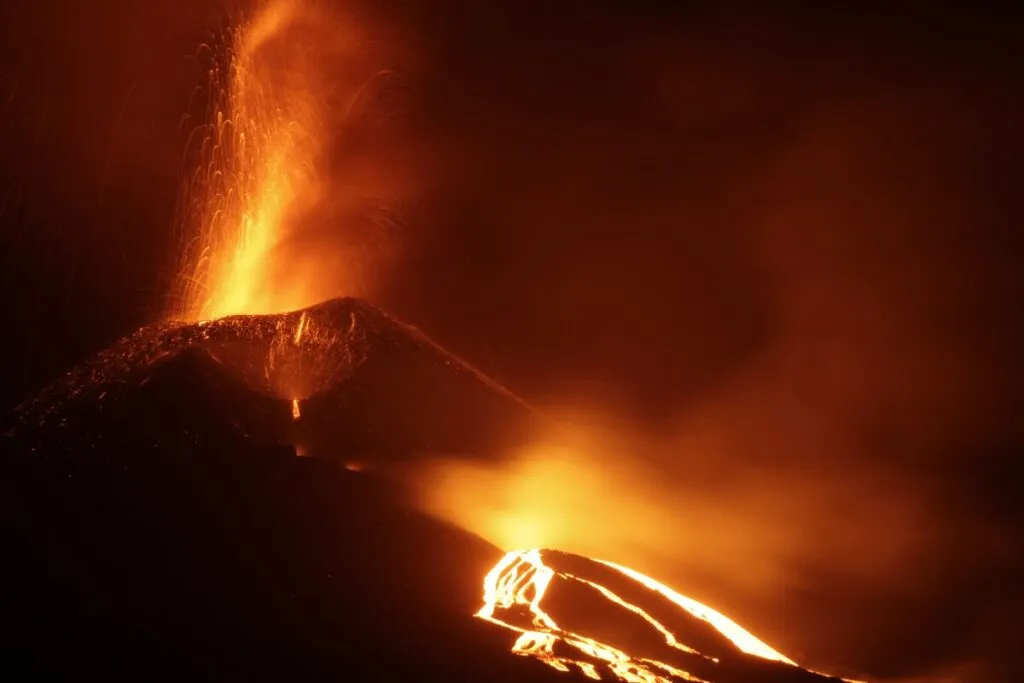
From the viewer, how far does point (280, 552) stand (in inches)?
525

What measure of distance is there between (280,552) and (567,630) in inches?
150

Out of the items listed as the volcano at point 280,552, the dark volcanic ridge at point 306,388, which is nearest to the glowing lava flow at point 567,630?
the volcano at point 280,552

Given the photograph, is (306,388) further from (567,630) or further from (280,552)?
(567,630)

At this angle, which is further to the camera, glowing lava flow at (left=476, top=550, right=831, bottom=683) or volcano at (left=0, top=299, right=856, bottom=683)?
glowing lava flow at (left=476, top=550, right=831, bottom=683)

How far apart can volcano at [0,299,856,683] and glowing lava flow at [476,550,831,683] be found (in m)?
0.04

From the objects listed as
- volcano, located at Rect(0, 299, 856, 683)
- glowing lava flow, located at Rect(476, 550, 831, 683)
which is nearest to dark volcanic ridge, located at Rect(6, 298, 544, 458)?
volcano, located at Rect(0, 299, 856, 683)

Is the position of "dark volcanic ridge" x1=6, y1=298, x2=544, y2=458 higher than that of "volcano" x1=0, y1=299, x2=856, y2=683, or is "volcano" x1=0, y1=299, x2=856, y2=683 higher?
"dark volcanic ridge" x1=6, y1=298, x2=544, y2=458

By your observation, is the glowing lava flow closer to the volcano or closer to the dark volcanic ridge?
the volcano

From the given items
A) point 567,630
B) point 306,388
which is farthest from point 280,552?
point 306,388

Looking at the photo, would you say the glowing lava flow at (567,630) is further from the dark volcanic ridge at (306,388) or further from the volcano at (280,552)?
the dark volcanic ridge at (306,388)

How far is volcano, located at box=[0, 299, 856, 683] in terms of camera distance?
11.4 m

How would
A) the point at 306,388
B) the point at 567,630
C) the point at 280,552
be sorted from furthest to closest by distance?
1. the point at 306,388
2. the point at 280,552
3. the point at 567,630

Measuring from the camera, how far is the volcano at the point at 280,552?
1144 centimetres

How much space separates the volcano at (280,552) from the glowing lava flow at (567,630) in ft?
0.13
